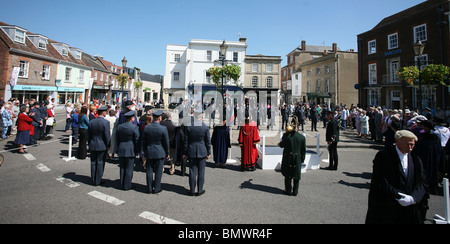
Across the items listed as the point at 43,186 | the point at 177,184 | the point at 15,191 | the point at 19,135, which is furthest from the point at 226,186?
the point at 19,135

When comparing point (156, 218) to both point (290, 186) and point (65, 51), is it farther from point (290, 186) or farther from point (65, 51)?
point (65, 51)

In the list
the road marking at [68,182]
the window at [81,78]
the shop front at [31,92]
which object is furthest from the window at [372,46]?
the window at [81,78]

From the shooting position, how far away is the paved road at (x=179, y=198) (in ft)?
13.0

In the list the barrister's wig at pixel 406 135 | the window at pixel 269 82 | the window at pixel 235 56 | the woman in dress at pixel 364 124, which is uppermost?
the window at pixel 235 56

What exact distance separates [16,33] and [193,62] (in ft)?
72.2

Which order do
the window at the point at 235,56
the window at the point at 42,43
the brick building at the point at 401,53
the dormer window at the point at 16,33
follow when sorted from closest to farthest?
the brick building at the point at 401,53 → the dormer window at the point at 16,33 → the window at the point at 42,43 → the window at the point at 235,56

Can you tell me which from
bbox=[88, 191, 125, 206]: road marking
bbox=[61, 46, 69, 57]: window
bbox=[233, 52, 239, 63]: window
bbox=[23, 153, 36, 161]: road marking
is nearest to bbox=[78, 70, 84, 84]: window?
bbox=[61, 46, 69, 57]: window

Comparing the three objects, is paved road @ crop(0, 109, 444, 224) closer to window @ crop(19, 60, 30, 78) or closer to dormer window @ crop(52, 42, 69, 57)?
window @ crop(19, 60, 30, 78)

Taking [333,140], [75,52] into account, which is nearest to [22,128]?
[333,140]

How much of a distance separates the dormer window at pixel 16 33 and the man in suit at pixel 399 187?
32.8 metres

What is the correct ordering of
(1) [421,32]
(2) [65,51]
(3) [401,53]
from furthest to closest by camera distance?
1. (2) [65,51]
2. (3) [401,53]
3. (1) [421,32]

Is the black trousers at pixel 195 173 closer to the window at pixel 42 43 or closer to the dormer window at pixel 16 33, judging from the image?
the dormer window at pixel 16 33

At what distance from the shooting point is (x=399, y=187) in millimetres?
2648
